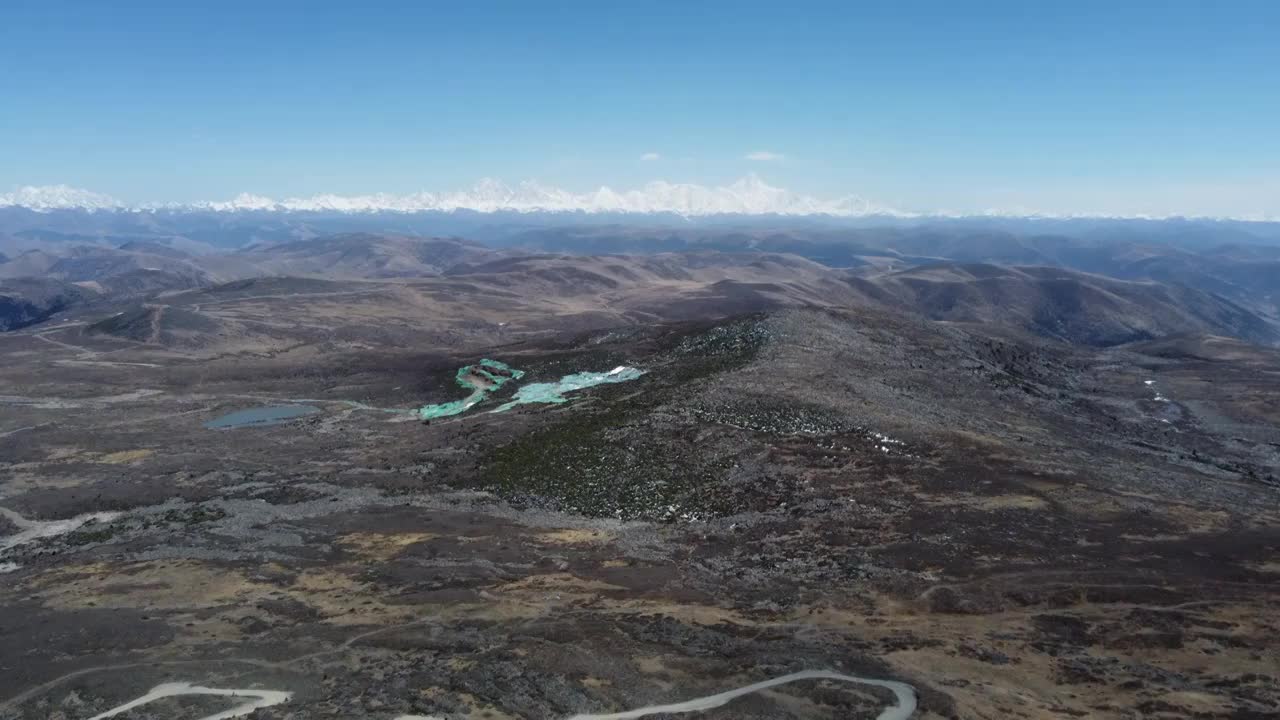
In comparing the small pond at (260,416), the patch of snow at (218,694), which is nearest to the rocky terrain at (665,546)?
the patch of snow at (218,694)

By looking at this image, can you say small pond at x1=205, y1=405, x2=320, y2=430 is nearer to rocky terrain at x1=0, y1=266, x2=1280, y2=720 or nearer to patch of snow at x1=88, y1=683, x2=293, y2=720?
rocky terrain at x1=0, y1=266, x2=1280, y2=720

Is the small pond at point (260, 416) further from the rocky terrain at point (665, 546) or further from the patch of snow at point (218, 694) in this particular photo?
the patch of snow at point (218, 694)

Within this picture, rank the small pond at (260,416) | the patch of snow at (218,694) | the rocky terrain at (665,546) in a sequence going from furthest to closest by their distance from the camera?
the small pond at (260,416), the rocky terrain at (665,546), the patch of snow at (218,694)

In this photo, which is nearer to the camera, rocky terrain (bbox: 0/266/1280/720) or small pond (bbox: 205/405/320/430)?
rocky terrain (bbox: 0/266/1280/720)

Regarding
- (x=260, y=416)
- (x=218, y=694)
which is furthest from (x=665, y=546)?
(x=260, y=416)

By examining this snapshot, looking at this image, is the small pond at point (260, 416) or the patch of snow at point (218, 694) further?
the small pond at point (260, 416)

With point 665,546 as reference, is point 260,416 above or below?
below

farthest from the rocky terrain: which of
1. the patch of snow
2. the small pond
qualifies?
the small pond

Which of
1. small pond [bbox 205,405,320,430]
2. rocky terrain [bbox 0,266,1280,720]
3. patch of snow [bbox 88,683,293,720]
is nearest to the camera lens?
patch of snow [bbox 88,683,293,720]

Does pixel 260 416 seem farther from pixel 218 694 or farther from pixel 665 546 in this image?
pixel 218 694

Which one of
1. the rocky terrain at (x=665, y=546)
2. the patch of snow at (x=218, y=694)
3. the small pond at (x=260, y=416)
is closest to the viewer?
the patch of snow at (x=218, y=694)

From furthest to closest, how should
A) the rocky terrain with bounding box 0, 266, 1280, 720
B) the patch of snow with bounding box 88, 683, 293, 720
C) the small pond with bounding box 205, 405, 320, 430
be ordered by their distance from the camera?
the small pond with bounding box 205, 405, 320, 430 → the rocky terrain with bounding box 0, 266, 1280, 720 → the patch of snow with bounding box 88, 683, 293, 720

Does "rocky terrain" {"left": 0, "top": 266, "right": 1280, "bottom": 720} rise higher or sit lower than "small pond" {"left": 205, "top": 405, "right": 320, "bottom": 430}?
higher
